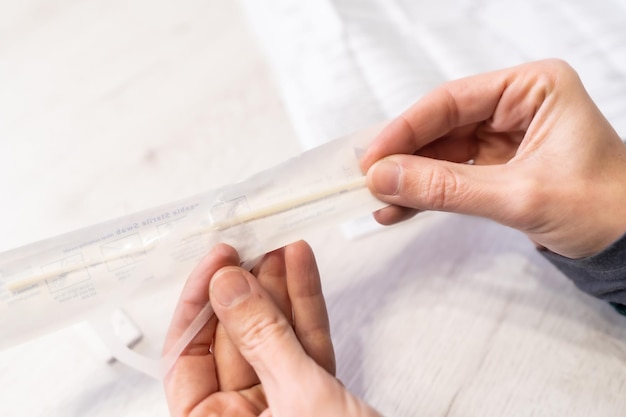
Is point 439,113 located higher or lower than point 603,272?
higher

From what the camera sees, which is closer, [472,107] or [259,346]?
[259,346]

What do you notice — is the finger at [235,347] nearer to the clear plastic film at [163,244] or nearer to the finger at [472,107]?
the clear plastic film at [163,244]

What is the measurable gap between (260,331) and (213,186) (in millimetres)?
253

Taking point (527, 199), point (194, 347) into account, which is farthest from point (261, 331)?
point (527, 199)

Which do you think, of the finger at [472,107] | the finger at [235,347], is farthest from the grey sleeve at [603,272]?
the finger at [235,347]

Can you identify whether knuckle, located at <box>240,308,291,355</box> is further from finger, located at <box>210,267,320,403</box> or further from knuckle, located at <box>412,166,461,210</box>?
knuckle, located at <box>412,166,461,210</box>

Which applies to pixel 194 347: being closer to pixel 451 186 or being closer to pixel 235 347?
pixel 235 347

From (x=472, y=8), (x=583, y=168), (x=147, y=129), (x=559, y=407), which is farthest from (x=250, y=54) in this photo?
(x=559, y=407)

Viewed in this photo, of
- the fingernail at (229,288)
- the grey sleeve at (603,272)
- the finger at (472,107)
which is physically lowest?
the grey sleeve at (603,272)

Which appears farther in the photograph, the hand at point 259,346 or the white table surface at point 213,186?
the white table surface at point 213,186

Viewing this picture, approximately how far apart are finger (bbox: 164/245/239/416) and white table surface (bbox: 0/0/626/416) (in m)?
0.05

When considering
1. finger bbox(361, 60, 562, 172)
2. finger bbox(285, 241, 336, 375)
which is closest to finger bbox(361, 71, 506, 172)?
finger bbox(361, 60, 562, 172)

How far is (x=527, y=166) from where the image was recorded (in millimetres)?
439

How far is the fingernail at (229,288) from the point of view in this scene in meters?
0.41
